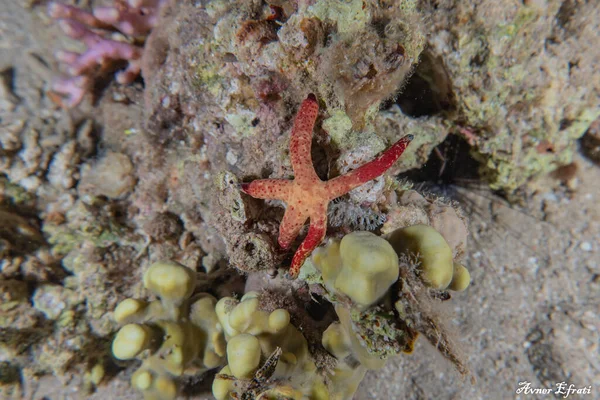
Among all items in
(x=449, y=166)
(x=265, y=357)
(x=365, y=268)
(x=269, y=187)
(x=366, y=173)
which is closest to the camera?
(x=365, y=268)

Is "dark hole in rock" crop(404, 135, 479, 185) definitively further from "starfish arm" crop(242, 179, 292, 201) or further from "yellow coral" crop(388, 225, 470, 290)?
"starfish arm" crop(242, 179, 292, 201)

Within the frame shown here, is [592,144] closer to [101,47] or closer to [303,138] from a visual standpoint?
[303,138]

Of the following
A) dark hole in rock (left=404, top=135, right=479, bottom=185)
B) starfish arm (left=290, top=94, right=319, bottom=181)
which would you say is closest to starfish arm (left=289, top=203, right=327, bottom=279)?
starfish arm (left=290, top=94, right=319, bottom=181)

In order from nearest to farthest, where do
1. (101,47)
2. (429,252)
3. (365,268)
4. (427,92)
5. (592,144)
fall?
(365,268) → (429,252) → (427,92) → (101,47) → (592,144)

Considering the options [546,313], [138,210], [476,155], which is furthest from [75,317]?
[546,313]

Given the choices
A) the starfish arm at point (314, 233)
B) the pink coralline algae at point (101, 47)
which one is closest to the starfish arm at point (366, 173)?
the starfish arm at point (314, 233)

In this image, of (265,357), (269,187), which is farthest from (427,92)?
(265,357)
